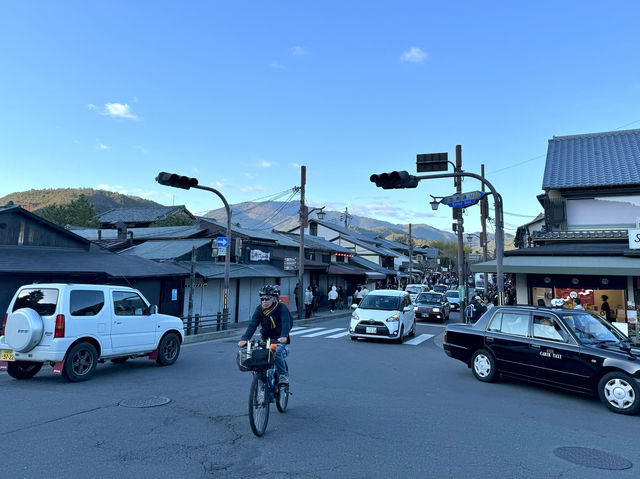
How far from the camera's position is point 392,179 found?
36.6 feet

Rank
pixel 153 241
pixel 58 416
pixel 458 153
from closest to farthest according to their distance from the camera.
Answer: pixel 58 416 → pixel 458 153 → pixel 153 241

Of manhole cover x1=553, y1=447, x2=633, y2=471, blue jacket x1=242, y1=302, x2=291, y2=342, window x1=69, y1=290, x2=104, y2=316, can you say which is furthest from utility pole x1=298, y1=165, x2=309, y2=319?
manhole cover x1=553, y1=447, x2=633, y2=471

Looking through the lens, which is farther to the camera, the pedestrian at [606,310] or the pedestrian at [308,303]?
the pedestrian at [308,303]

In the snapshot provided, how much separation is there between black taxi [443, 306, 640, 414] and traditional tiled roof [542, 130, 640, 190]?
10.4 m

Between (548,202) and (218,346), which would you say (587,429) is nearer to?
(218,346)

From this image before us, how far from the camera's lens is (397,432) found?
5395 mm

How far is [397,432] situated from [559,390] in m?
4.74

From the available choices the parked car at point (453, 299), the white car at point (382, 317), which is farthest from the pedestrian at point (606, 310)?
the parked car at point (453, 299)

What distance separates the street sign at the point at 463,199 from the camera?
39.6 ft

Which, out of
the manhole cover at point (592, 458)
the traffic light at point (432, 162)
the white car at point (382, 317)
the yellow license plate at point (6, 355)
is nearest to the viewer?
the manhole cover at point (592, 458)

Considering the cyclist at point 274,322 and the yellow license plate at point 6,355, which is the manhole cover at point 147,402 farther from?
the yellow license plate at point 6,355

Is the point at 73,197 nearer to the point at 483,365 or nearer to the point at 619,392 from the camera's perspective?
the point at 483,365

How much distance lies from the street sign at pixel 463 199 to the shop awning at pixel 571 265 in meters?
3.46

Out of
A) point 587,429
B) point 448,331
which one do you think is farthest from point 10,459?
point 448,331
